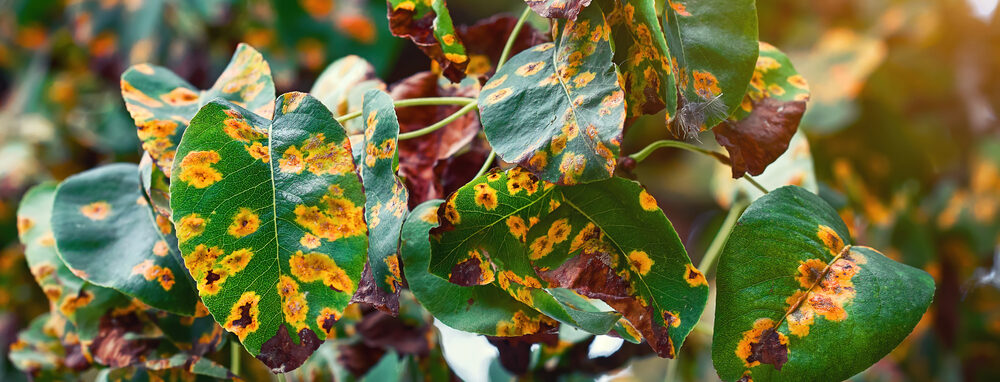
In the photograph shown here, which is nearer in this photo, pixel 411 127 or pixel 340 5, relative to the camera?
pixel 411 127

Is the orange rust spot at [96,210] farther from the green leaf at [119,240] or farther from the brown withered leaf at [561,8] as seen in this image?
the brown withered leaf at [561,8]

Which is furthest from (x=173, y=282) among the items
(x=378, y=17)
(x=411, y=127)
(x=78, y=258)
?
(x=378, y=17)

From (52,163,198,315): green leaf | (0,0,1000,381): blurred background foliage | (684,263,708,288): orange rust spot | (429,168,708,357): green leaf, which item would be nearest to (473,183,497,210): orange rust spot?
(429,168,708,357): green leaf

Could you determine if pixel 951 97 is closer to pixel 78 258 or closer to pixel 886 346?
pixel 886 346

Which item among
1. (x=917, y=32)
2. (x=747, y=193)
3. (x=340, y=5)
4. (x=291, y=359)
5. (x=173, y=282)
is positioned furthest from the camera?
(x=917, y=32)

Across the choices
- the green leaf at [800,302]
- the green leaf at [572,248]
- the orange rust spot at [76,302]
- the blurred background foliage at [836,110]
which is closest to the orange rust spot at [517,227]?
the green leaf at [572,248]
